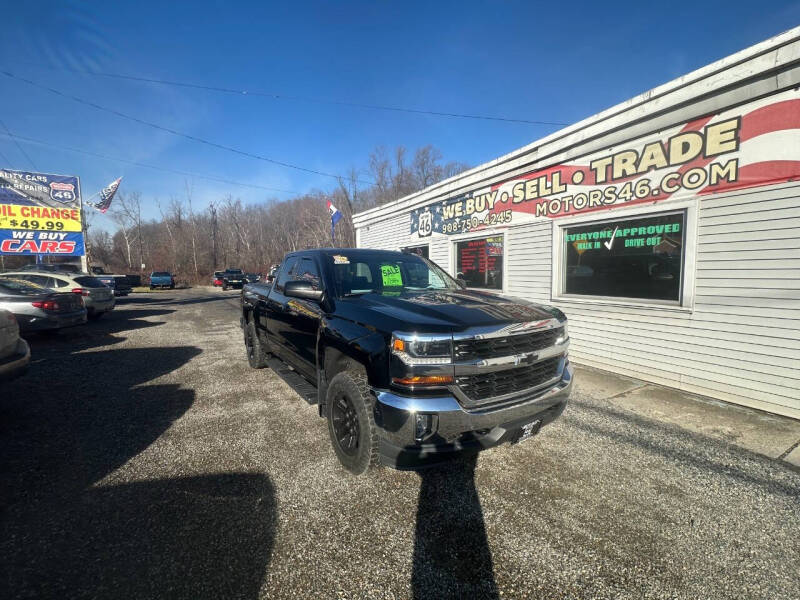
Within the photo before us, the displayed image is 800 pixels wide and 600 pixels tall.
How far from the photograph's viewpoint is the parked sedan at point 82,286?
33.3ft

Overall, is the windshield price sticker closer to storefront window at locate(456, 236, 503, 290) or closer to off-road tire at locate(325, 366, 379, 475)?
off-road tire at locate(325, 366, 379, 475)

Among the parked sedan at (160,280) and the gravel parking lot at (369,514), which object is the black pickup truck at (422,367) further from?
the parked sedan at (160,280)

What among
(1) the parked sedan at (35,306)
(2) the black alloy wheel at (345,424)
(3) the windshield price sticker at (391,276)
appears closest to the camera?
(2) the black alloy wheel at (345,424)

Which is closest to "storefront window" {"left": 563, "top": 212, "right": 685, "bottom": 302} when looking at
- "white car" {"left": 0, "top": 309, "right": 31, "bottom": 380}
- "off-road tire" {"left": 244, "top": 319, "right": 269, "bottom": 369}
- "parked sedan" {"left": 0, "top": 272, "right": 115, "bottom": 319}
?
"off-road tire" {"left": 244, "top": 319, "right": 269, "bottom": 369}

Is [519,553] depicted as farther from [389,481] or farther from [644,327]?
[644,327]

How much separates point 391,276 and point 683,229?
4.24 meters

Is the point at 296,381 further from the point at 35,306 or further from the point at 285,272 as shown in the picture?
the point at 35,306

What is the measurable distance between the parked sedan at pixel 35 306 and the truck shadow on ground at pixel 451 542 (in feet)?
A: 30.5

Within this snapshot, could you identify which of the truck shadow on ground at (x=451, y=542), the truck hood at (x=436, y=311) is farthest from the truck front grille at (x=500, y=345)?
the truck shadow on ground at (x=451, y=542)

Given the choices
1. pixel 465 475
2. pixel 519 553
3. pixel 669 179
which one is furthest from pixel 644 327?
pixel 519 553

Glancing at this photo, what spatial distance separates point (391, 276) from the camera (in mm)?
3824

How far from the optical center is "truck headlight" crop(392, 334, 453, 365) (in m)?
2.31

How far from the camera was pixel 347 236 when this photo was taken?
36.3 m

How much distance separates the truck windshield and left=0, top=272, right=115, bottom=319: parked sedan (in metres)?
10.4
